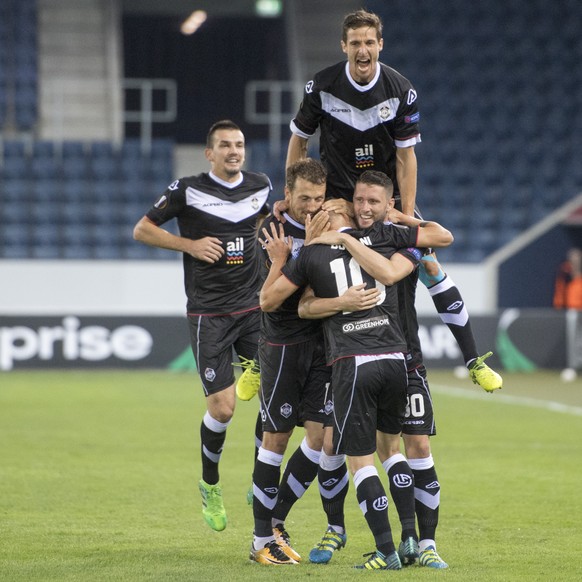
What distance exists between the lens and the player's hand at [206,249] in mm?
7637

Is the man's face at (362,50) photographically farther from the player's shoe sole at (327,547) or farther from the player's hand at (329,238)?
the player's shoe sole at (327,547)

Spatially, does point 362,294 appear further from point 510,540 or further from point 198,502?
point 198,502

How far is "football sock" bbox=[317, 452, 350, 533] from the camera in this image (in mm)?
6398

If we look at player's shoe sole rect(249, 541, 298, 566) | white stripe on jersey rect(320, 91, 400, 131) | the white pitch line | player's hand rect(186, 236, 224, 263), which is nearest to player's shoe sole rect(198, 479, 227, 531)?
player's shoe sole rect(249, 541, 298, 566)

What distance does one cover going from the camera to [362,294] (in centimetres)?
588

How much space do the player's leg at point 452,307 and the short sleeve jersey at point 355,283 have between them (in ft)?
1.76

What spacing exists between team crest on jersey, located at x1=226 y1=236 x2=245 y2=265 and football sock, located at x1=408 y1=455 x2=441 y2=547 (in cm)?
204

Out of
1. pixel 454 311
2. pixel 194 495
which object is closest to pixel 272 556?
pixel 454 311

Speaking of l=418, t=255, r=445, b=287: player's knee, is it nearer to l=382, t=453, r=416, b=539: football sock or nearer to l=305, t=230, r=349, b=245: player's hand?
l=305, t=230, r=349, b=245: player's hand

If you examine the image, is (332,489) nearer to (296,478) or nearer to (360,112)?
(296,478)

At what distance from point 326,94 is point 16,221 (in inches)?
584

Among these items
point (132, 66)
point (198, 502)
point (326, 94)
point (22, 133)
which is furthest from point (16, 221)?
point (326, 94)

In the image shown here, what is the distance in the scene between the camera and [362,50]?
20.8 ft

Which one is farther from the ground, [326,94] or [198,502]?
[326,94]
